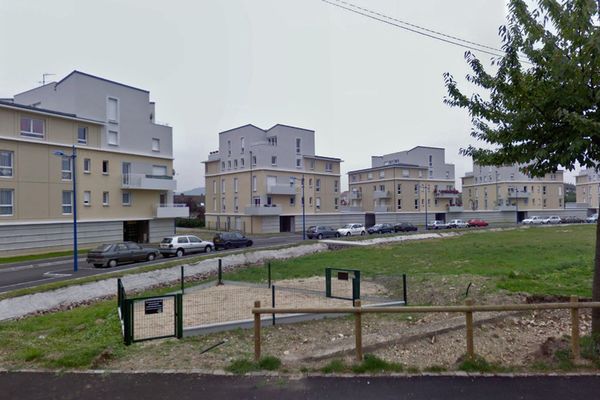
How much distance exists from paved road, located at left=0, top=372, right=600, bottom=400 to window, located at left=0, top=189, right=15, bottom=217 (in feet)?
93.5

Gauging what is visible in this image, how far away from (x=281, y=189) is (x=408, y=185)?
28.1m

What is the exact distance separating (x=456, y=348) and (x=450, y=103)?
460 centimetres

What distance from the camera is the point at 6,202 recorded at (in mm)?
28812

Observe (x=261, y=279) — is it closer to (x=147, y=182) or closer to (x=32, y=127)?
(x=32, y=127)

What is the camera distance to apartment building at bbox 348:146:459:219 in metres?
72.2

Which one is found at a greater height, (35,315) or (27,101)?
(27,101)

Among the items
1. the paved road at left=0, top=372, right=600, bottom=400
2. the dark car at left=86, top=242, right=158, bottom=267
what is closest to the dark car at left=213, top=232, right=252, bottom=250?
the dark car at left=86, top=242, right=158, bottom=267

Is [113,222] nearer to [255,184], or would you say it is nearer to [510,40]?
[255,184]

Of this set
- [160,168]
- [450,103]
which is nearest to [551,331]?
[450,103]

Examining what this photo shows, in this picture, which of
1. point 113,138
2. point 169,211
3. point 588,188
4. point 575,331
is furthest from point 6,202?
point 588,188

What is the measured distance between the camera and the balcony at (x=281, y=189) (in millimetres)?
55562

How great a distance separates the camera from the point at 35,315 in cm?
1191

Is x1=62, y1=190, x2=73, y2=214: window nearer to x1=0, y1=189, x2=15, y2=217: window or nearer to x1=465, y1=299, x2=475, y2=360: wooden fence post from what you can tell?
x1=0, y1=189, x2=15, y2=217: window

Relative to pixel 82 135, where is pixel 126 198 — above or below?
below
